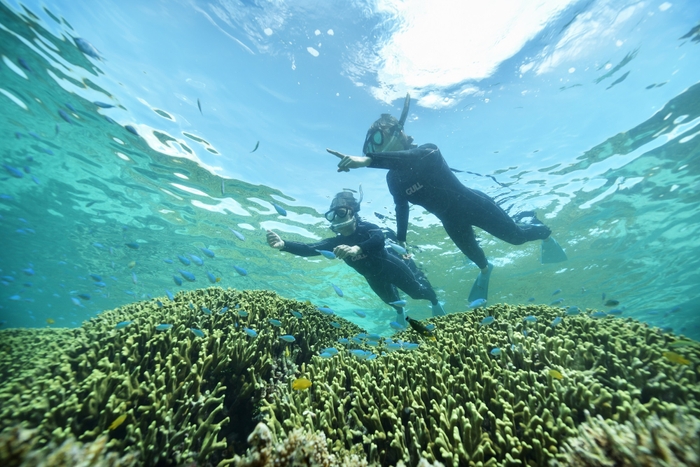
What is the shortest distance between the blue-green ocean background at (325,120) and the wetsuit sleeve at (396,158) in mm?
6123

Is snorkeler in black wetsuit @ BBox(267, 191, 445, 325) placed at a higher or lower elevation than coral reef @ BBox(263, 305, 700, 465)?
higher

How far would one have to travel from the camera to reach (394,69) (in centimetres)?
1123

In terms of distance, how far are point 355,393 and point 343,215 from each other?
6070 mm

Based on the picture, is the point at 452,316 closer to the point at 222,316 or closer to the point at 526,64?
the point at 222,316

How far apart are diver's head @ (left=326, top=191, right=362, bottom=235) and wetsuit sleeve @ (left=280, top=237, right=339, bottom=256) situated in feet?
1.84

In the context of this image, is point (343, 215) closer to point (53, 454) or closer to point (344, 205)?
point (344, 205)

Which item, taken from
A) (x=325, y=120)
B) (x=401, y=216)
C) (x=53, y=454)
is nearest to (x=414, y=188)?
(x=401, y=216)

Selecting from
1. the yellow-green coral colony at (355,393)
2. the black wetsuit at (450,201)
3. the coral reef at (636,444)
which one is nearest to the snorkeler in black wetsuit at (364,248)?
the black wetsuit at (450,201)

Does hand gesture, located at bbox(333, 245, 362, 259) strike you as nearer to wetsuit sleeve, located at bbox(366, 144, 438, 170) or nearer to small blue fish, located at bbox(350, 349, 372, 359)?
wetsuit sleeve, located at bbox(366, 144, 438, 170)

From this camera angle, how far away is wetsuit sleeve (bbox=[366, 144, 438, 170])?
623 cm

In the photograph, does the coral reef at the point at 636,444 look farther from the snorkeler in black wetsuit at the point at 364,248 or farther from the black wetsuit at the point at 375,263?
the black wetsuit at the point at 375,263

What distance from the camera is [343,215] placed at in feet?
28.7

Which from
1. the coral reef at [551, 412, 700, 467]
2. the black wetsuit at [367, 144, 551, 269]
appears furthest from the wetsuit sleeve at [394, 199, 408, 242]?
the coral reef at [551, 412, 700, 467]

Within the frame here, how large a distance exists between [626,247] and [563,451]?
83.5 feet
